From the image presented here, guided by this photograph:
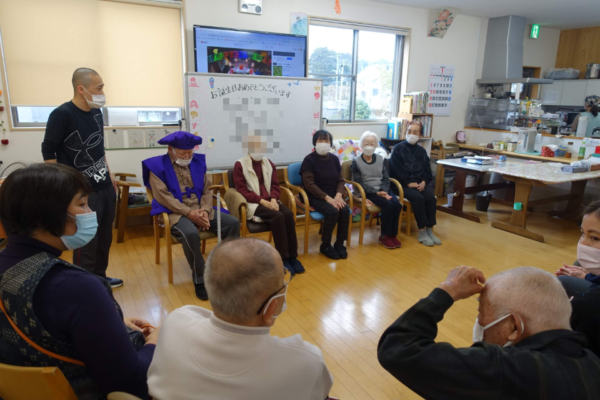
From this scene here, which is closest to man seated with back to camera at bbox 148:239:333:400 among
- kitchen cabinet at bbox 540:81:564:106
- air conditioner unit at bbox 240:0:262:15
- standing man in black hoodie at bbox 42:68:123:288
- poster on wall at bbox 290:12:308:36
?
standing man in black hoodie at bbox 42:68:123:288

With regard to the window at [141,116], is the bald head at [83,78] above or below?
above

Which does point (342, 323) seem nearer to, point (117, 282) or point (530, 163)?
point (117, 282)

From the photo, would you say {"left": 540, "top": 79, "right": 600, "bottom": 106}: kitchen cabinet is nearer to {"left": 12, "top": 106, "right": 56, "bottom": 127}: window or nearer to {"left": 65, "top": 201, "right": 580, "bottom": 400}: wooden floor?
{"left": 65, "top": 201, "right": 580, "bottom": 400}: wooden floor

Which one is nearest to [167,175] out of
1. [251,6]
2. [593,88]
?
[251,6]

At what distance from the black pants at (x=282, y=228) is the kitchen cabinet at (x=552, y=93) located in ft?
20.0

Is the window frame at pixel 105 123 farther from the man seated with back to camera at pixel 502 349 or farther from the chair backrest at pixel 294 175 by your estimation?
the man seated with back to camera at pixel 502 349

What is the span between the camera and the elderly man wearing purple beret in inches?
110

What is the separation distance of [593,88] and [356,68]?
4135 millimetres

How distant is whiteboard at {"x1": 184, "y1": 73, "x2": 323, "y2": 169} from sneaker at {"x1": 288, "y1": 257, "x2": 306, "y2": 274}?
1157 millimetres

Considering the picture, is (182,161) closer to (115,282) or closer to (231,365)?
(115,282)

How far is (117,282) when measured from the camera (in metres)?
2.90

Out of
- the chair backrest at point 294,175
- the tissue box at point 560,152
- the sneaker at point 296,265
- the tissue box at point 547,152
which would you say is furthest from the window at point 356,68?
the sneaker at point 296,265

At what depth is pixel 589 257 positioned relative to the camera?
1.68 m

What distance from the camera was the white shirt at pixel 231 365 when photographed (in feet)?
2.81
